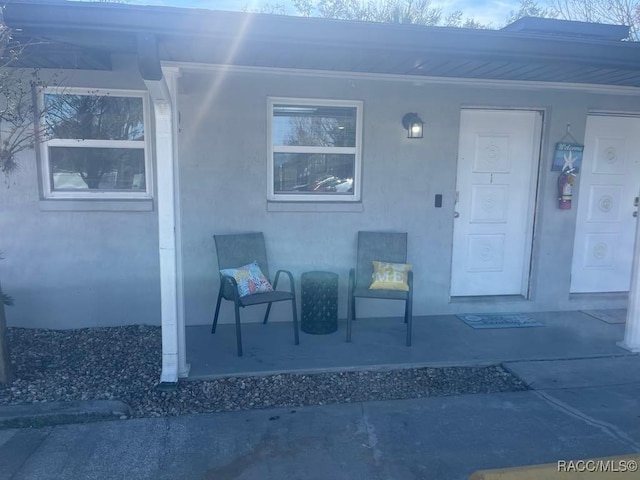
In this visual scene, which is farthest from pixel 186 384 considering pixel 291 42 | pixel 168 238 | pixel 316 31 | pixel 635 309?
pixel 635 309

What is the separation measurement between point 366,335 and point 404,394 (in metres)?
1.09

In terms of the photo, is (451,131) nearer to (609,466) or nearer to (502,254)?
(502,254)

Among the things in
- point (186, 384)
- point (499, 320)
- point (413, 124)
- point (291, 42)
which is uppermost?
point (291, 42)

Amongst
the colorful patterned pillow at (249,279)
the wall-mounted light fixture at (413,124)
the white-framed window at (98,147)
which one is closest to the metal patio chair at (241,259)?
the colorful patterned pillow at (249,279)

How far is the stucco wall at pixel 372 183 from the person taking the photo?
4609mm

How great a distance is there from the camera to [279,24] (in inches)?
118

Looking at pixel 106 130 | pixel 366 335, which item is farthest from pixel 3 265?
pixel 366 335

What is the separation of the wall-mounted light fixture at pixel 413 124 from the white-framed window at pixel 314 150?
0.45 metres

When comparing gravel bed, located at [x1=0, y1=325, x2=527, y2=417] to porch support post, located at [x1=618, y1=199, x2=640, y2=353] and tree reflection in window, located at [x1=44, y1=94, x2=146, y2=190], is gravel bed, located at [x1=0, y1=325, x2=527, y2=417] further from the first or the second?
tree reflection in window, located at [x1=44, y1=94, x2=146, y2=190]

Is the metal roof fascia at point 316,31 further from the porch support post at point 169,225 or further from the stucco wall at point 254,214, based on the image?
the stucco wall at point 254,214

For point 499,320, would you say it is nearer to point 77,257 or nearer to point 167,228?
point 167,228

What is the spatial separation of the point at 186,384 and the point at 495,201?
142 inches

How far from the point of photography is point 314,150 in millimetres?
4820

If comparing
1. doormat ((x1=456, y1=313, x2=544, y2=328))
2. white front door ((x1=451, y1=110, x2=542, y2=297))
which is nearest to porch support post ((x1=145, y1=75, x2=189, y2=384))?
doormat ((x1=456, y1=313, x2=544, y2=328))
